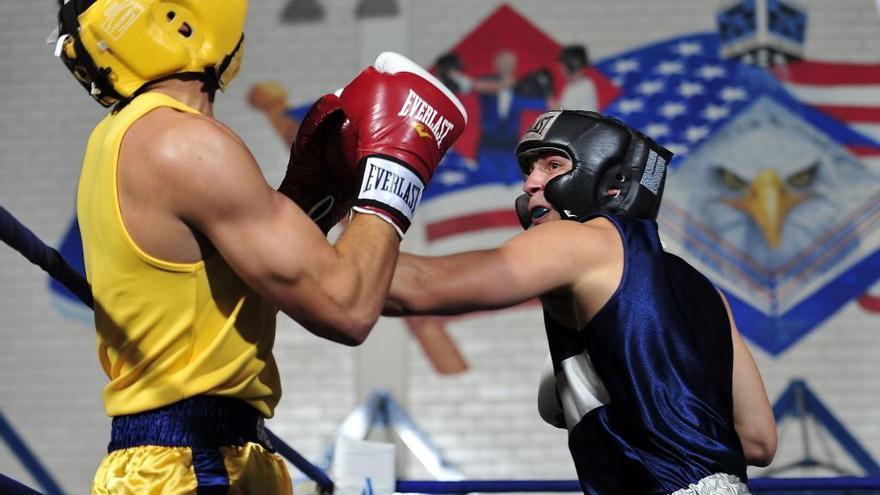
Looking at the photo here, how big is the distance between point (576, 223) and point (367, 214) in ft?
1.71

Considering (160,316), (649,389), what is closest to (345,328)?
(160,316)

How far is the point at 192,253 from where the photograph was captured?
1722 millimetres

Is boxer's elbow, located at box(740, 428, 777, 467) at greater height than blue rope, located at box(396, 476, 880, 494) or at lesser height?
greater

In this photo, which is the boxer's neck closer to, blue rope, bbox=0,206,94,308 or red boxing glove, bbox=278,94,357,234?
red boxing glove, bbox=278,94,357,234

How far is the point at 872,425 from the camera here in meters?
5.89

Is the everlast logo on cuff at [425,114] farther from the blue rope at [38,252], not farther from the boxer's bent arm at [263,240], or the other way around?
the blue rope at [38,252]

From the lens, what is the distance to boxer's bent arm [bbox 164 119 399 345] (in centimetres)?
165

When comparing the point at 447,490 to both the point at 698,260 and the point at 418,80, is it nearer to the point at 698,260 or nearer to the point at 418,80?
the point at 418,80

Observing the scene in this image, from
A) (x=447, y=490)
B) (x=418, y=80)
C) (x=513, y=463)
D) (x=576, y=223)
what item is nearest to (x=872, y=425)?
(x=513, y=463)

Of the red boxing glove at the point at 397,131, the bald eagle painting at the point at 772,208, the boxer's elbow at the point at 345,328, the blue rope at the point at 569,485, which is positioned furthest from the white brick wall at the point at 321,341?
the boxer's elbow at the point at 345,328

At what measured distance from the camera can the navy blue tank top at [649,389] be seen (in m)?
2.03

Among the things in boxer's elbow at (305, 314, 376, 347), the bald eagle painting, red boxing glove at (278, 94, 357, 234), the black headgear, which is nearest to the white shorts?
the black headgear

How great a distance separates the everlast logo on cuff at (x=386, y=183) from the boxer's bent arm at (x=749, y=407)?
2.82ft

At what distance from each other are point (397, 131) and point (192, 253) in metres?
0.40
